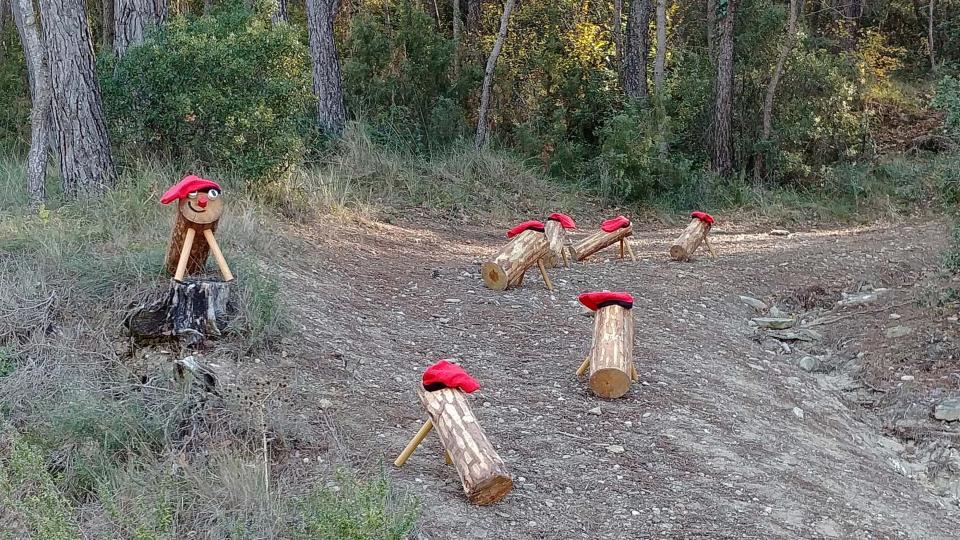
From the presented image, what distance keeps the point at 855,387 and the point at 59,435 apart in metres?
5.24

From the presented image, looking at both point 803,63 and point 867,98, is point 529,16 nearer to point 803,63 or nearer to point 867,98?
point 803,63

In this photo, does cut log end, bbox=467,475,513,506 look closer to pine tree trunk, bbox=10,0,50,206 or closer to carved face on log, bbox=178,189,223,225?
carved face on log, bbox=178,189,223,225

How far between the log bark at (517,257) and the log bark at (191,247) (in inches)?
102

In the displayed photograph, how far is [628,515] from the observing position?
4.52 metres

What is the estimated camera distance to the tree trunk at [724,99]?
1323 cm

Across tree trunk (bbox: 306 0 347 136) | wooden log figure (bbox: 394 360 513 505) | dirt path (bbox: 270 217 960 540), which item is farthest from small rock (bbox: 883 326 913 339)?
tree trunk (bbox: 306 0 347 136)

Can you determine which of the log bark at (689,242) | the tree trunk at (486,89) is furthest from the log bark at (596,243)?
the tree trunk at (486,89)

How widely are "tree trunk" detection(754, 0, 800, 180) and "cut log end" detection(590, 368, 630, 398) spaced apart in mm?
9013

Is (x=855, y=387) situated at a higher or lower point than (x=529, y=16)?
lower

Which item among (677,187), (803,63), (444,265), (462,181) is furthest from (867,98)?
(444,265)

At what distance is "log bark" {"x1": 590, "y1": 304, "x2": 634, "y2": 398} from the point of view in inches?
224

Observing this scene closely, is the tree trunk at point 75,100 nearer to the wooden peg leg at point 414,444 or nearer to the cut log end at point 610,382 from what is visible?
the wooden peg leg at point 414,444

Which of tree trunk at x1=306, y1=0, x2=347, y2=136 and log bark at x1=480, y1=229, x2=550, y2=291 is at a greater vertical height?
tree trunk at x1=306, y1=0, x2=347, y2=136

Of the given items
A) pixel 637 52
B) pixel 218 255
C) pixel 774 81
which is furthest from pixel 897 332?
pixel 637 52
